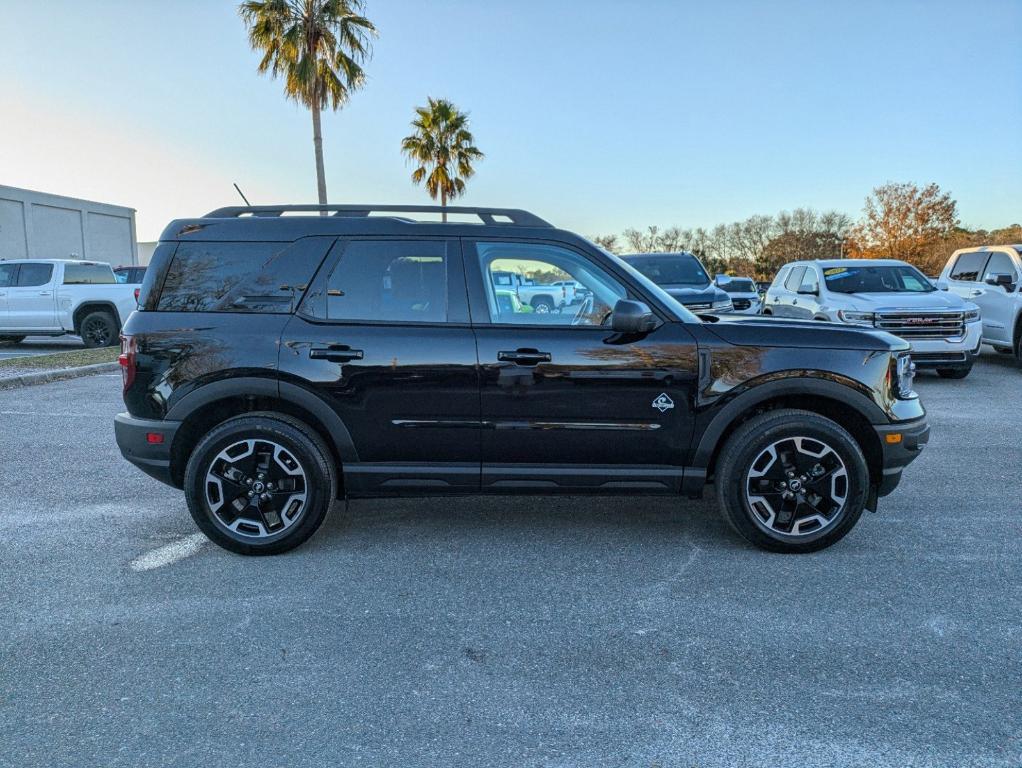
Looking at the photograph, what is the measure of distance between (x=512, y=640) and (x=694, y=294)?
978 cm

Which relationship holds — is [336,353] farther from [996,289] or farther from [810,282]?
[996,289]

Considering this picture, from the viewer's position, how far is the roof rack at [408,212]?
13.7 ft

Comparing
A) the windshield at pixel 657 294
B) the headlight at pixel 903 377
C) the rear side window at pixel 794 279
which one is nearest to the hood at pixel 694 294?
the rear side window at pixel 794 279

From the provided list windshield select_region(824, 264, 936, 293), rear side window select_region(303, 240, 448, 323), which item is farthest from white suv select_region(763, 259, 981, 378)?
rear side window select_region(303, 240, 448, 323)

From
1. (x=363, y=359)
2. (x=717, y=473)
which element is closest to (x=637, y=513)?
(x=717, y=473)

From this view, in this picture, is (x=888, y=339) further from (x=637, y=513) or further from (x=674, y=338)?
(x=637, y=513)

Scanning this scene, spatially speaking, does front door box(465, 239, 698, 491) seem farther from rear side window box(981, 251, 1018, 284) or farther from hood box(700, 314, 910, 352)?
rear side window box(981, 251, 1018, 284)

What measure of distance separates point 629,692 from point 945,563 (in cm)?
221

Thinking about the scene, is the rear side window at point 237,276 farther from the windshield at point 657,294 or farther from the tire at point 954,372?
the tire at point 954,372

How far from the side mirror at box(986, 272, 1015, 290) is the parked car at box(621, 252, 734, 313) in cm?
404

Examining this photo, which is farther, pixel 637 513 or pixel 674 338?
pixel 637 513

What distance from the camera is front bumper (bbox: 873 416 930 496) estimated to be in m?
4.01

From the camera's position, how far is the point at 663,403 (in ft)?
13.0

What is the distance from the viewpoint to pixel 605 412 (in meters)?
3.96
